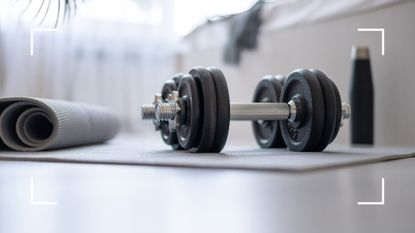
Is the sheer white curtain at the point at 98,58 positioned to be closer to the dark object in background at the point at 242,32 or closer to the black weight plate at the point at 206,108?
the dark object in background at the point at 242,32

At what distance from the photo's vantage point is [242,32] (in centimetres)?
279

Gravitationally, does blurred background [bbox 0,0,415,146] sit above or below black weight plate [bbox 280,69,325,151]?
above

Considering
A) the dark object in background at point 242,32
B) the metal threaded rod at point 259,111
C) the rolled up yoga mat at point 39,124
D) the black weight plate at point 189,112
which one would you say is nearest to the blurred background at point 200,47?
the dark object in background at point 242,32

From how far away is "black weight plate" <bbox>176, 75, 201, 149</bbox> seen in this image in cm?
123

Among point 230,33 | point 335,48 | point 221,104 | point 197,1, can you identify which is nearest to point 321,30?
point 335,48

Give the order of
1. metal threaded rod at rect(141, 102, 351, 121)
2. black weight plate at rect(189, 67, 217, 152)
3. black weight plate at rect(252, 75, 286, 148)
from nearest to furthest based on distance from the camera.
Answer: black weight plate at rect(189, 67, 217, 152) → metal threaded rod at rect(141, 102, 351, 121) → black weight plate at rect(252, 75, 286, 148)

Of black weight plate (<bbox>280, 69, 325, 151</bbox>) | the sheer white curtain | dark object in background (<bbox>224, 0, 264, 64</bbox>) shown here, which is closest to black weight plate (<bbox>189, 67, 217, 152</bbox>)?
black weight plate (<bbox>280, 69, 325, 151</bbox>)

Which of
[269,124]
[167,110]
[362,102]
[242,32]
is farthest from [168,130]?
[242,32]

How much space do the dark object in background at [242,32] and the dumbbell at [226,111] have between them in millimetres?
1259

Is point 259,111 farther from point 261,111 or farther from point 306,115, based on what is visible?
point 306,115

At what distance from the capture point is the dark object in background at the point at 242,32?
271cm

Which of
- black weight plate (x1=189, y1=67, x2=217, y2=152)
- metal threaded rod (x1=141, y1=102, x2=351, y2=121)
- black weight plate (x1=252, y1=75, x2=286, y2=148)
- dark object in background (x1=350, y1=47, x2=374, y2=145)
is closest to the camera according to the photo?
black weight plate (x1=189, y1=67, x2=217, y2=152)

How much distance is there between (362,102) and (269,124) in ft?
1.73

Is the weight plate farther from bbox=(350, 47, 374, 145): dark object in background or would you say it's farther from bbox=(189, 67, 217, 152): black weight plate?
bbox=(350, 47, 374, 145): dark object in background
